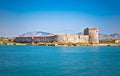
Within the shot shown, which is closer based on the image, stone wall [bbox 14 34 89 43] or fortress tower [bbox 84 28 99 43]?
stone wall [bbox 14 34 89 43]

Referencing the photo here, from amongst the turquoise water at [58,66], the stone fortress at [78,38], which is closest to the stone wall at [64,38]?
the stone fortress at [78,38]

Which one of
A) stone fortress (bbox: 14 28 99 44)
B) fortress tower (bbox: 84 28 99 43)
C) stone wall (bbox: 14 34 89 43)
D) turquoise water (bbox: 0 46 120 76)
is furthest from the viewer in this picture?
fortress tower (bbox: 84 28 99 43)

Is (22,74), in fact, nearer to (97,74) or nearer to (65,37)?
(97,74)

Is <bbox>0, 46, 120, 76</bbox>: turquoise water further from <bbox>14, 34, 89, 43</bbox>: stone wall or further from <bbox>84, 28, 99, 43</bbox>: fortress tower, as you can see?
<bbox>84, 28, 99, 43</bbox>: fortress tower

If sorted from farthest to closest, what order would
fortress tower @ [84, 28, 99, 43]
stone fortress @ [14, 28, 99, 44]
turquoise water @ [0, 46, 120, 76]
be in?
fortress tower @ [84, 28, 99, 43] → stone fortress @ [14, 28, 99, 44] → turquoise water @ [0, 46, 120, 76]

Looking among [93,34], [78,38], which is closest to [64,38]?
[78,38]

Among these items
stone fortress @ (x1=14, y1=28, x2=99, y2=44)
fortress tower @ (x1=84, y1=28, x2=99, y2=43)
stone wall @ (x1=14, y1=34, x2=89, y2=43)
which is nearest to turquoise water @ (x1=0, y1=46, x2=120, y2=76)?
stone wall @ (x1=14, y1=34, x2=89, y2=43)

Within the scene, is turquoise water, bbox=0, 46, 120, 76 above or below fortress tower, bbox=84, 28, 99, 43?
below

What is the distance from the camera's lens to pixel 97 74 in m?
20.9

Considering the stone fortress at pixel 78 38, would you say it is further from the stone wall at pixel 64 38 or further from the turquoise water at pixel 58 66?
the turquoise water at pixel 58 66

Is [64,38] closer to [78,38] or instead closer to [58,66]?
[78,38]

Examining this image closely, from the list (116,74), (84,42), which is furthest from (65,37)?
(116,74)

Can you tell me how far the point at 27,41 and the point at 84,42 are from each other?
24680 millimetres

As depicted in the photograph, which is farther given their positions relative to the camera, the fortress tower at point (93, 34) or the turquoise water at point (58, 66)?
the fortress tower at point (93, 34)
